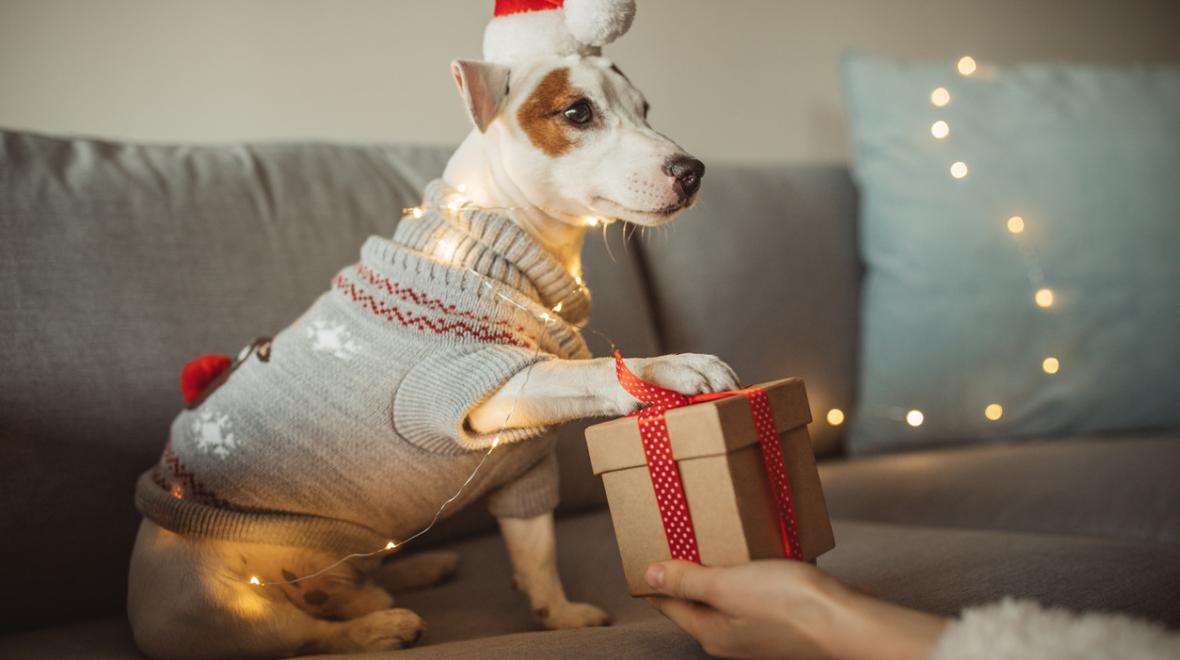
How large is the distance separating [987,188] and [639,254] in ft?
2.20

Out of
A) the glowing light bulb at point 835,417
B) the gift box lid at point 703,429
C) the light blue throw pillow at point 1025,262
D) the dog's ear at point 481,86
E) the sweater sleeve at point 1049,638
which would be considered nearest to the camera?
the sweater sleeve at point 1049,638

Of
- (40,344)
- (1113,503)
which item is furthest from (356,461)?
(1113,503)

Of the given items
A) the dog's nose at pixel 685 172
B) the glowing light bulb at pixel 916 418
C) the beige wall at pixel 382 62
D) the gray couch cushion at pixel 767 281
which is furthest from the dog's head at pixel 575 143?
the glowing light bulb at pixel 916 418

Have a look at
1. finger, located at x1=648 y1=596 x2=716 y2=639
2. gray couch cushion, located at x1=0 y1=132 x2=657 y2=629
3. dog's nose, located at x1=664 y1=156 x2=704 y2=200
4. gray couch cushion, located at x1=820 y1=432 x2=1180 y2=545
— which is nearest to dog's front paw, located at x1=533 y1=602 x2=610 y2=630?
finger, located at x1=648 y1=596 x2=716 y2=639

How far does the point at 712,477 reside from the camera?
0.73 metres

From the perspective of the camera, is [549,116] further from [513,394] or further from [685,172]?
[513,394]

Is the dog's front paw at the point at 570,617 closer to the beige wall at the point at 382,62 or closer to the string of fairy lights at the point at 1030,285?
the string of fairy lights at the point at 1030,285

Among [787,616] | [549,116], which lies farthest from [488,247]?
[787,616]

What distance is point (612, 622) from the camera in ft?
3.36

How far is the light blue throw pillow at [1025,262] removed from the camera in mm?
1603

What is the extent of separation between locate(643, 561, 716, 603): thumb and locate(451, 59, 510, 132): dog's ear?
20.0 inches

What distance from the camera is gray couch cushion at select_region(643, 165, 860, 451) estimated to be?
163 cm

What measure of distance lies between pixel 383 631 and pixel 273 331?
1.60 ft

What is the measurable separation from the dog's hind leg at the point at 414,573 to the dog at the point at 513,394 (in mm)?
83
